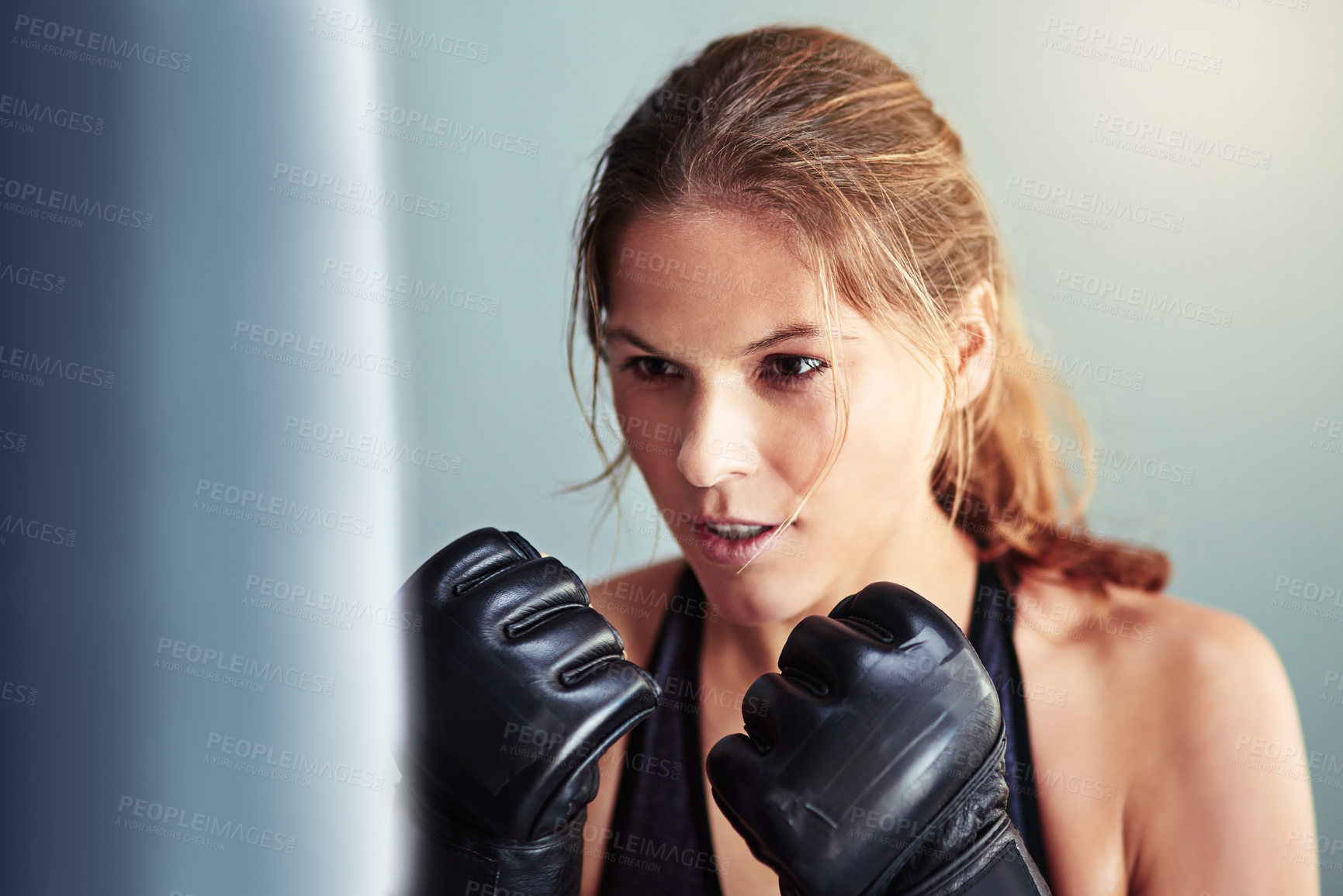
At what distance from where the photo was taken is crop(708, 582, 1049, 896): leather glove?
815 mm

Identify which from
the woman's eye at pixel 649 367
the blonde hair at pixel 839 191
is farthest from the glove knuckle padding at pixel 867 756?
the woman's eye at pixel 649 367

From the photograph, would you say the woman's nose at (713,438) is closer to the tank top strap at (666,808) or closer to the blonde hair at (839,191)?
the blonde hair at (839,191)

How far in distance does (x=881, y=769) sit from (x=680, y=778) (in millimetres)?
518

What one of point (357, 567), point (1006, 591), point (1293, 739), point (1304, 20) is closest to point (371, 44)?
point (357, 567)

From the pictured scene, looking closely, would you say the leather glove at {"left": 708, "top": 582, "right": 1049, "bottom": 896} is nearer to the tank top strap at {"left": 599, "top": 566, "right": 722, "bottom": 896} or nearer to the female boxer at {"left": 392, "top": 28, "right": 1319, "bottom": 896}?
the female boxer at {"left": 392, "top": 28, "right": 1319, "bottom": 896}

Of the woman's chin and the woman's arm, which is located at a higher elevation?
the woman's chin

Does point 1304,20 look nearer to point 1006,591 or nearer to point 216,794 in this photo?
point 1006,591

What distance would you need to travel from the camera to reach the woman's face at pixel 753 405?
1.00 metres

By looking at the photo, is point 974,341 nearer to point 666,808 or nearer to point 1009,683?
point 1009,683

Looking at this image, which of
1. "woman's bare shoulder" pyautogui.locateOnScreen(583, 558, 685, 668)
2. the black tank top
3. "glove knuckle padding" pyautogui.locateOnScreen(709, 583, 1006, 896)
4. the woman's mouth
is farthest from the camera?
"woman's bare shoulder" pyautogui.locateOnScreen(583, 558, 685, 668)

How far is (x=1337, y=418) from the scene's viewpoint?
1380 mm

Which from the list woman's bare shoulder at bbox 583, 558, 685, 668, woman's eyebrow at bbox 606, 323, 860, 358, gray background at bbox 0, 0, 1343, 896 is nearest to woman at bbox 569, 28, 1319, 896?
woman's eyebrow at bbox 606, 323, 860, 358

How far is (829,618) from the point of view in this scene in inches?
36.6

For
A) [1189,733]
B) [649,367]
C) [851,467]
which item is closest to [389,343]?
[649,367]
